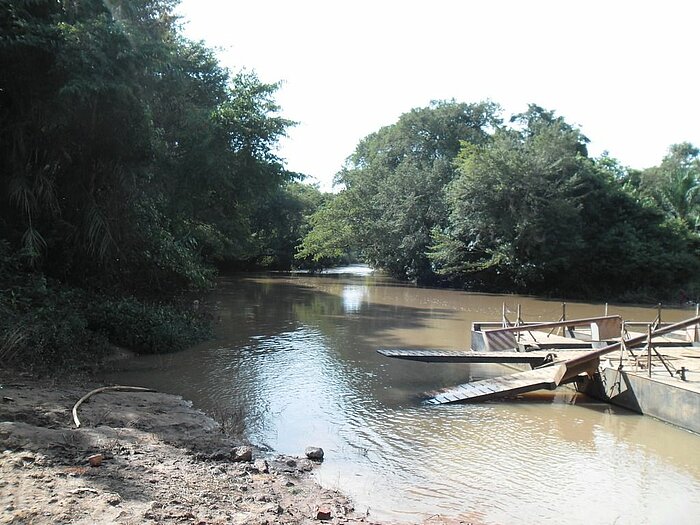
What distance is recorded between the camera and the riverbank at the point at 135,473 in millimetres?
4121

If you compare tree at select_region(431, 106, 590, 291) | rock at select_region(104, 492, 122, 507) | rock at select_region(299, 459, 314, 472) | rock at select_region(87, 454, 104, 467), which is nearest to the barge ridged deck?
rock at select_region(299, 459, 314, 472)

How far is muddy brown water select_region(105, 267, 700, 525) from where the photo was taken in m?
5.89

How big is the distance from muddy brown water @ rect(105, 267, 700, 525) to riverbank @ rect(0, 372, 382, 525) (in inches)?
31.1

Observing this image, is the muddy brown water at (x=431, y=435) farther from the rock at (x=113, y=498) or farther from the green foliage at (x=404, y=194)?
the green foliage at (x=404, y=194)

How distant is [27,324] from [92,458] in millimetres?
5799

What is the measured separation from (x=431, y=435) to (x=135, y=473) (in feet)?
14.2

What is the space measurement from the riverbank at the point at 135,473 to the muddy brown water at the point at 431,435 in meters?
0.79

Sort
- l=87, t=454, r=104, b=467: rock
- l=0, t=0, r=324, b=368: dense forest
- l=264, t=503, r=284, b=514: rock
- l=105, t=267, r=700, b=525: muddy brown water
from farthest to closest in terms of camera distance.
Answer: l=0, t=0, r=324, b=368: dense forest → l=105, t=267, r=700, b=525: muddy brown water → l=87, t=454, r=104, b=467: rock → l=264, t=503, r=284, b=514: rock

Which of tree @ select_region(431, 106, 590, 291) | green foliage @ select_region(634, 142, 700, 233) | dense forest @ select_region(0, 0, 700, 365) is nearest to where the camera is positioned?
dense forest @ select_region(0, 0, 700, 365)

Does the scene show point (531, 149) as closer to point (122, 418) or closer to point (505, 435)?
point (505, 435)

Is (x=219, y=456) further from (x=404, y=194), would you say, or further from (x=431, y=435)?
(x=404, y=194)

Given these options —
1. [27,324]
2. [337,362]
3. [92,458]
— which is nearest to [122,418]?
[92,458]

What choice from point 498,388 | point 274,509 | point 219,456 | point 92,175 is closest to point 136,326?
point 92,175

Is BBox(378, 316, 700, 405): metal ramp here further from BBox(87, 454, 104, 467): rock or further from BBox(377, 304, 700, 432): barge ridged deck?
BBox(87, 454, 104, 467): rock
